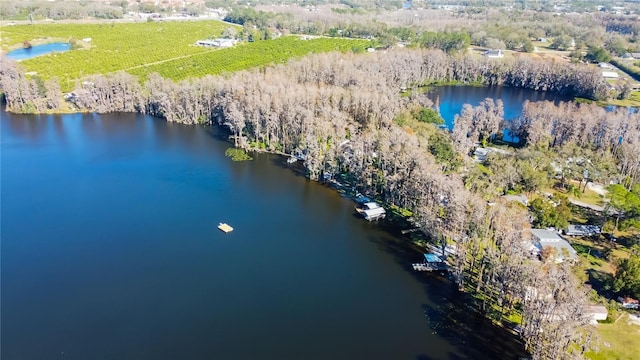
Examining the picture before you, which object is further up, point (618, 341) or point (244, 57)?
point (244, 57)

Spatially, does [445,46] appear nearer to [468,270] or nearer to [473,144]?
[473,144]

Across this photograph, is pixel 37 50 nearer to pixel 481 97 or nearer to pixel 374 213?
pixel 481 97

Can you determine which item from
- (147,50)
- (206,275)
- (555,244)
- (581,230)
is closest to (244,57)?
(147,50)

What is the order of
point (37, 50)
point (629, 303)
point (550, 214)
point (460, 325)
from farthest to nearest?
point (37, 50)
point (550, 214)
point (629, 303)
point (460, 325)

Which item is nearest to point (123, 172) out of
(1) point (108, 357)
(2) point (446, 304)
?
(1) point (108, 357)

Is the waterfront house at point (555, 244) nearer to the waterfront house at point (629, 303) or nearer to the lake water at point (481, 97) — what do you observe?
the waterfront house at point (629, 303)

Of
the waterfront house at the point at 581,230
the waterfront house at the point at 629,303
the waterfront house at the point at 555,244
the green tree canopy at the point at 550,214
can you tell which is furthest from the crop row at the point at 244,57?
the waterfront house at the point at 629,303
